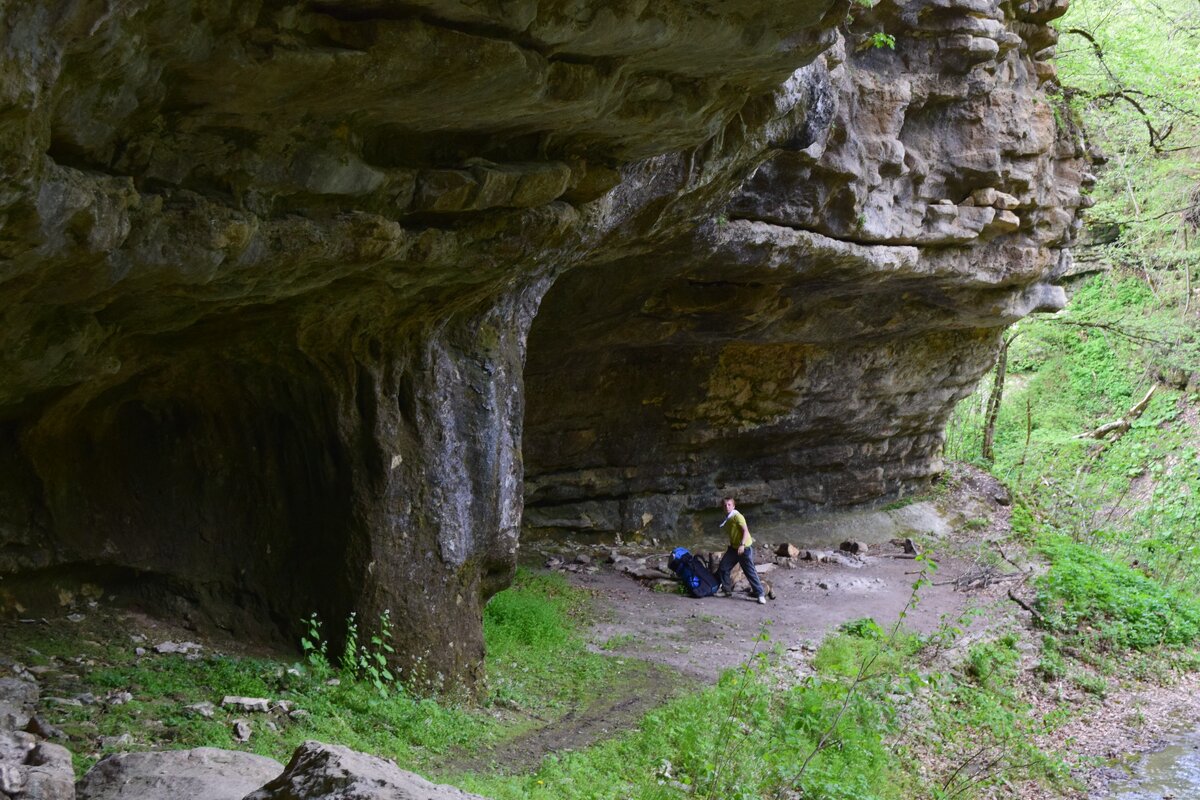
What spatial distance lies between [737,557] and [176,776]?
32.5 feet

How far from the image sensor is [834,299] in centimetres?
1452

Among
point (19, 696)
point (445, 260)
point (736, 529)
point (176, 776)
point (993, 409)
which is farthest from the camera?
point (993, 409)

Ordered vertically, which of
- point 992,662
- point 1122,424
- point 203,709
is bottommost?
point 992,662

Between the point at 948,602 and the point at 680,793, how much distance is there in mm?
8339

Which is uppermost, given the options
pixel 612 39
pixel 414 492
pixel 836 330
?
pixel 612 39

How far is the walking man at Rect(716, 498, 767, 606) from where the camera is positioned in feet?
43.1

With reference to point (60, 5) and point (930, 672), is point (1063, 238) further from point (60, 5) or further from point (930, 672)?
point (60, 5)

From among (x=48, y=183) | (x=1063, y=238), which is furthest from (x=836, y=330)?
(x=48, y=183)

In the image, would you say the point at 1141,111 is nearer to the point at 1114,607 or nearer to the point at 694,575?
the point at 1114,607

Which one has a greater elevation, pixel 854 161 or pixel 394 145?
pixel 854 161

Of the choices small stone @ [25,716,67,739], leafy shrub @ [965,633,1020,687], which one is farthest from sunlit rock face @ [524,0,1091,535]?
small stone @ [25,716,67,739]

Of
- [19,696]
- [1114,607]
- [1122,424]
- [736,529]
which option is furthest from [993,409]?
[19,696]

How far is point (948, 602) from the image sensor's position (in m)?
14.6

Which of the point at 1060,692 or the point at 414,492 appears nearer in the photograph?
the point at 414,492
